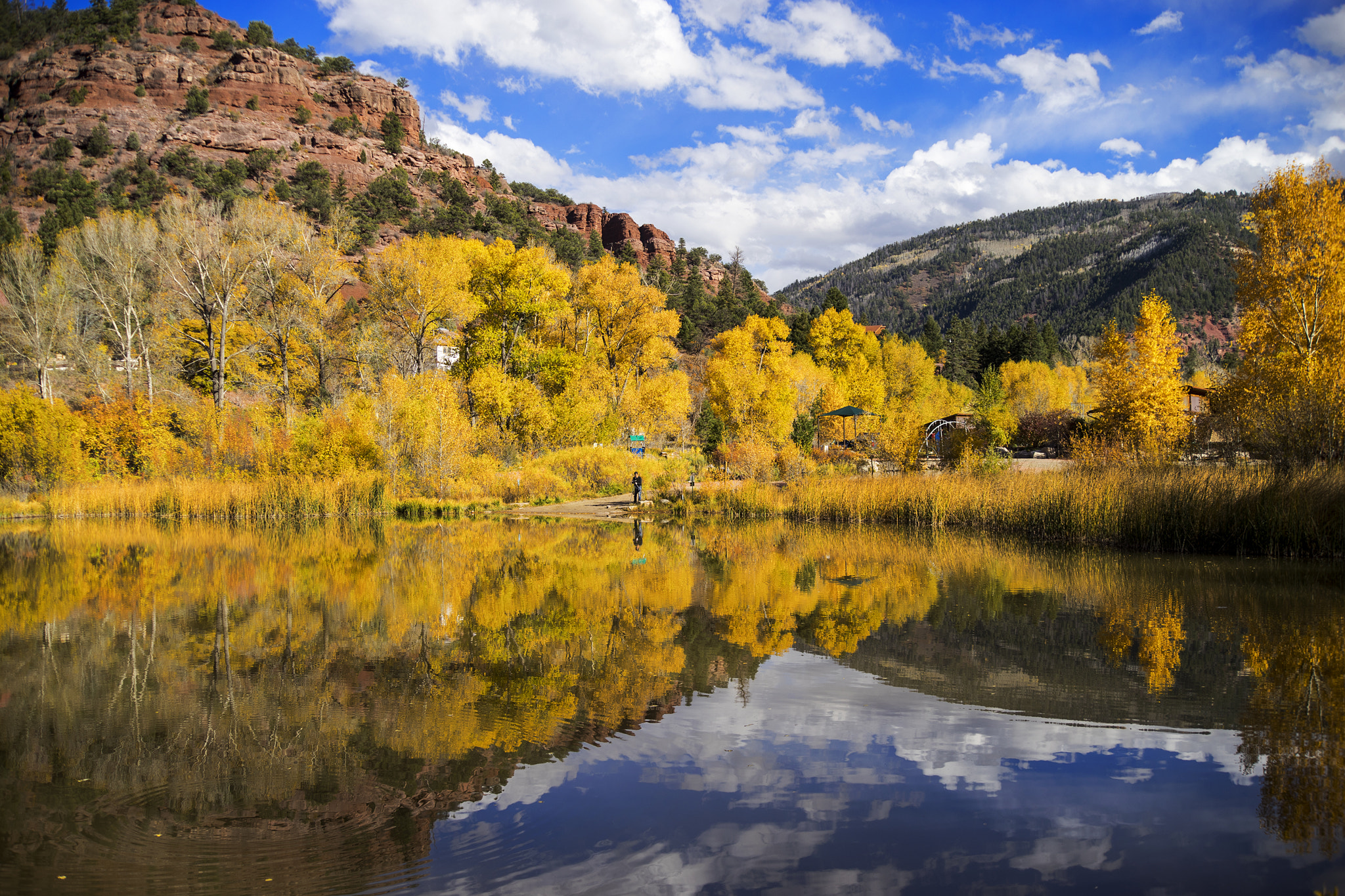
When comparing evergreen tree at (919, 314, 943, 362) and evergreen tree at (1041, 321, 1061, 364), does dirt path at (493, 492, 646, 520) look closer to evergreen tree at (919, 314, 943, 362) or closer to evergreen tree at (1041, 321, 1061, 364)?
evergreen tree at (919, 314, 943, 362)

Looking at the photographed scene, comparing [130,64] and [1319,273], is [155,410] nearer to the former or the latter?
[1319,273]

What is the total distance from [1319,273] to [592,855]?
28.6 metres

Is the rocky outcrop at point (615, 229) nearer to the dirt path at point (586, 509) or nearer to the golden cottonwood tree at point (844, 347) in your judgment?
the golden cottonwood tree at point (844, 347)

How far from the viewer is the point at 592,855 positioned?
355 cm

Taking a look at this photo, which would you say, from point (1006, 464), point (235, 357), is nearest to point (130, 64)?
point (235, 357)

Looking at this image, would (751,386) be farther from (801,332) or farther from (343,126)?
(343,126)

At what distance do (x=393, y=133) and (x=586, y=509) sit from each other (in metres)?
95.7

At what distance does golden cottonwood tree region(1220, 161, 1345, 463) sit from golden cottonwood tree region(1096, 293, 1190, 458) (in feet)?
6.47

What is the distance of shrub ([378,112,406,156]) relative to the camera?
3942 inches

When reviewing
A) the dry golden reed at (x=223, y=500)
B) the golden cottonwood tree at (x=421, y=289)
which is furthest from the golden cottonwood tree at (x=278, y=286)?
the dry golden reed at (x=223, y=500)

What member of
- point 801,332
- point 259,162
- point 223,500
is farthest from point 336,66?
point 223,500

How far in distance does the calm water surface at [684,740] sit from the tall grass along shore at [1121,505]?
2.68 m

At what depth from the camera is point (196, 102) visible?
291 feet

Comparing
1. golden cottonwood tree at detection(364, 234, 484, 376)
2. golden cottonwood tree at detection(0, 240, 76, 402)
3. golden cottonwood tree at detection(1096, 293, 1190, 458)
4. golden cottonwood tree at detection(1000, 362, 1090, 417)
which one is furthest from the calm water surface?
golden cottonwood tree at detection(1000, 362, 1090, 417)
